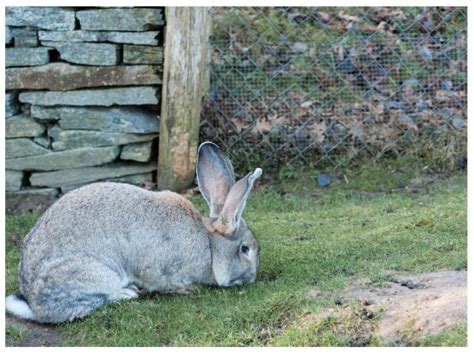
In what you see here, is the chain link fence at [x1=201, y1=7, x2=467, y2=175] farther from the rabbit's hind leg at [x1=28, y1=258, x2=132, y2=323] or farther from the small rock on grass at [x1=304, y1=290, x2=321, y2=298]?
the small rock on grass at [x1=304, y1=290, x2=321, y2=298]

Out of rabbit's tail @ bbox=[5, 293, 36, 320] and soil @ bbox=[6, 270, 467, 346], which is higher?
soil @ bbox=[6, 270, 467, 346]

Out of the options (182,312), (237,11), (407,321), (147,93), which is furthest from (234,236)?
(237,11)

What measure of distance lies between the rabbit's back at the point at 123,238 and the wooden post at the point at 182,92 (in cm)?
244

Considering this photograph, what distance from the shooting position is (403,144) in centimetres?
869

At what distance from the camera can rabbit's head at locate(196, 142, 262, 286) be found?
5809 millimetres

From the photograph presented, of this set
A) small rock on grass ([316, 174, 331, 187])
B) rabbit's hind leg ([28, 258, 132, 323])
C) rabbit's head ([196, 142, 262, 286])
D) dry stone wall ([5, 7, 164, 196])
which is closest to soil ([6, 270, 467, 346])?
rabbit's hind leg ([28, 258, 132, 323])

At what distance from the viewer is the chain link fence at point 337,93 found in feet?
28.4

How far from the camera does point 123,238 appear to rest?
5.65 m

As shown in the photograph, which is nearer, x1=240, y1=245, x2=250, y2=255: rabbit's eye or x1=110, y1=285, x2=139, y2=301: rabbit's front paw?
x1=110, y1=285, x2=139, y2=301: rabbit's front paw

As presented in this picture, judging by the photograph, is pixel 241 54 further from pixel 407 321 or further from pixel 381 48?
pixel 407 321

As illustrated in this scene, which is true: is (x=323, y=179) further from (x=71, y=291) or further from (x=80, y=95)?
(x=71, y=291)

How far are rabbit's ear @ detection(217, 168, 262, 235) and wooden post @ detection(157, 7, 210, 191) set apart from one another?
253cm

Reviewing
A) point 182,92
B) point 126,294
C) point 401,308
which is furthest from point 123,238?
point 182,92

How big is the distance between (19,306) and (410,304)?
2.44 meters
